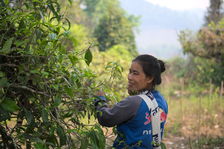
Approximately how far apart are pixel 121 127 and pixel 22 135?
70 cm

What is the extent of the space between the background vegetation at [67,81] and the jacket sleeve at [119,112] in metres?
0.07

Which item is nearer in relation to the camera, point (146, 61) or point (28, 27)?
point (28, 27)

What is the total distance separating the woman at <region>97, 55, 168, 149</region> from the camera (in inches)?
71.4

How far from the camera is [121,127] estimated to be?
1914 millimetres

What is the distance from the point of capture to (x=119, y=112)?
1.81 m

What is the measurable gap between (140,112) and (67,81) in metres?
0.63

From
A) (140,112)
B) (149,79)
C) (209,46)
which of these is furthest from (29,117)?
(209,46)

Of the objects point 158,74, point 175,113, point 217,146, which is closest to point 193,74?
point 175,113

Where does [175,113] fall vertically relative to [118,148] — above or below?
below

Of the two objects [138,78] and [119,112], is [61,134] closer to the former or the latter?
[119,112]

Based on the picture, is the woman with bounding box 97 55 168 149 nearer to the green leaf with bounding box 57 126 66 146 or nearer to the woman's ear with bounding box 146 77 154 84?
the woman's ear with bounding box 146 77 154 84

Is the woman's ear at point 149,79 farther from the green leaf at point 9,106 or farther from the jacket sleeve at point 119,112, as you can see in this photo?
the green leaf at point 9,106

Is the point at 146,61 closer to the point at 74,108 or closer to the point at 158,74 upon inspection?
the point at 158,74

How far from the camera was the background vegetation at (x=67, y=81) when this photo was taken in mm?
1383
